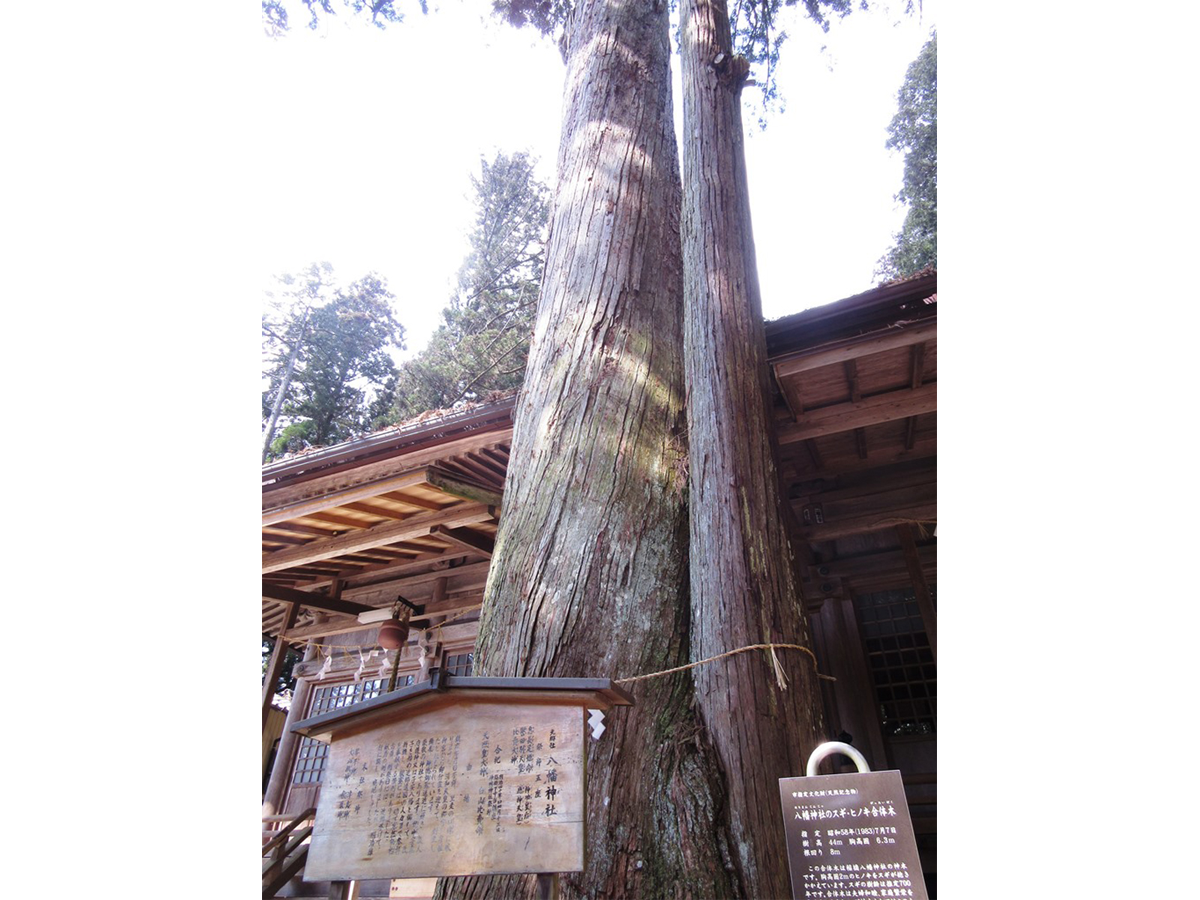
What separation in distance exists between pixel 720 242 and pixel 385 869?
93.6 inches

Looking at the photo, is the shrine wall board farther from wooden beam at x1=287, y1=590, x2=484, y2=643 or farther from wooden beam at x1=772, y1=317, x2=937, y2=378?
wooden beam at x1=287, y1=590, x2=484, y2=643

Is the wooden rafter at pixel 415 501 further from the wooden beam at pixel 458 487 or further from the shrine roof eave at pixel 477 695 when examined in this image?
the shrine roof eave at pixel 477 695

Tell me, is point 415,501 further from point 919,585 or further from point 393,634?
point 919,585

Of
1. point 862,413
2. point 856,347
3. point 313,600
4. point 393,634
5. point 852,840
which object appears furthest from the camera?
point 313,600

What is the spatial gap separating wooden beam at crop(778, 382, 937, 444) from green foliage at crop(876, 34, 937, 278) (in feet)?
34.2

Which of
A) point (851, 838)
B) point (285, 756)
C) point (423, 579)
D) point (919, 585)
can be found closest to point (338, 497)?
point (423, 579)

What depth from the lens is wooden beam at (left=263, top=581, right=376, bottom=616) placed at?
6305mm

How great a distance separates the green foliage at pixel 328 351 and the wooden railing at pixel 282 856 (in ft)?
43.1

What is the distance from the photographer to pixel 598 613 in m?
2.04

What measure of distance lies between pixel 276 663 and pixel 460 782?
252 inches

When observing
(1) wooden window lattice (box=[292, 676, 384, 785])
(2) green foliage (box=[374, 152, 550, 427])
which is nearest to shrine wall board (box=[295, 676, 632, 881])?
(1) wooden window lattice (box=[292, 676, 384, 785])

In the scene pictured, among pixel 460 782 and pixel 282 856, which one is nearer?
pixel 460 782

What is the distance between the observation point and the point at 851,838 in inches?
49.7

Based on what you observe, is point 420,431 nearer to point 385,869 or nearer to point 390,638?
point 390,638
